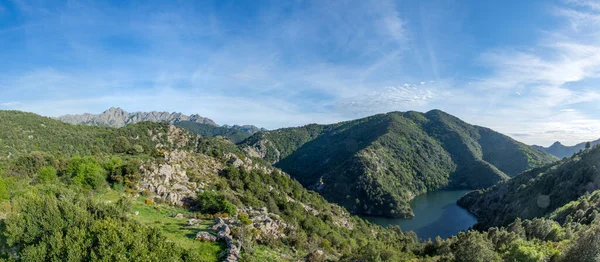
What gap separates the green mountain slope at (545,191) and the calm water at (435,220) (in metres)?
10.9

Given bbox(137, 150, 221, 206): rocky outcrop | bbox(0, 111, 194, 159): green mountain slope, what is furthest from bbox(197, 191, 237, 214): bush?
bbox(0, 111, 194, 159): green mountain slope

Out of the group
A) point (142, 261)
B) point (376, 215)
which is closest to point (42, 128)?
point (142, 261)

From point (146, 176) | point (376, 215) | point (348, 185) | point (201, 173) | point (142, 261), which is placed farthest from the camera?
point (348, 185)

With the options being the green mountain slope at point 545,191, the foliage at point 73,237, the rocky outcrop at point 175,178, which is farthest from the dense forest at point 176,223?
the green mountain slope at point 545,191

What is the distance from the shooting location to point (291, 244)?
97.0 ft

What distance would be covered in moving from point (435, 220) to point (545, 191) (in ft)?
171

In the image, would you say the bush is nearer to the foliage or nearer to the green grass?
the green grass

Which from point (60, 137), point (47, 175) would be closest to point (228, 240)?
point (47, 175)

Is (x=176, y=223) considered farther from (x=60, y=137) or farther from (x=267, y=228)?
(x=60, y=137)

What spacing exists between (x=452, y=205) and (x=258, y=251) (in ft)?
549

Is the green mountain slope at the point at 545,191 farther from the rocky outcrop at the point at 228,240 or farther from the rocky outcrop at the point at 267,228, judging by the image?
the rocky outcrop at the point at 228,240

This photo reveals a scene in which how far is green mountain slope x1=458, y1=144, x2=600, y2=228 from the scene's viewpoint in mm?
78438

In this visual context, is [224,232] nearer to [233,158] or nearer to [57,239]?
[57,239]

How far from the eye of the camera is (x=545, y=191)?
290 ft
